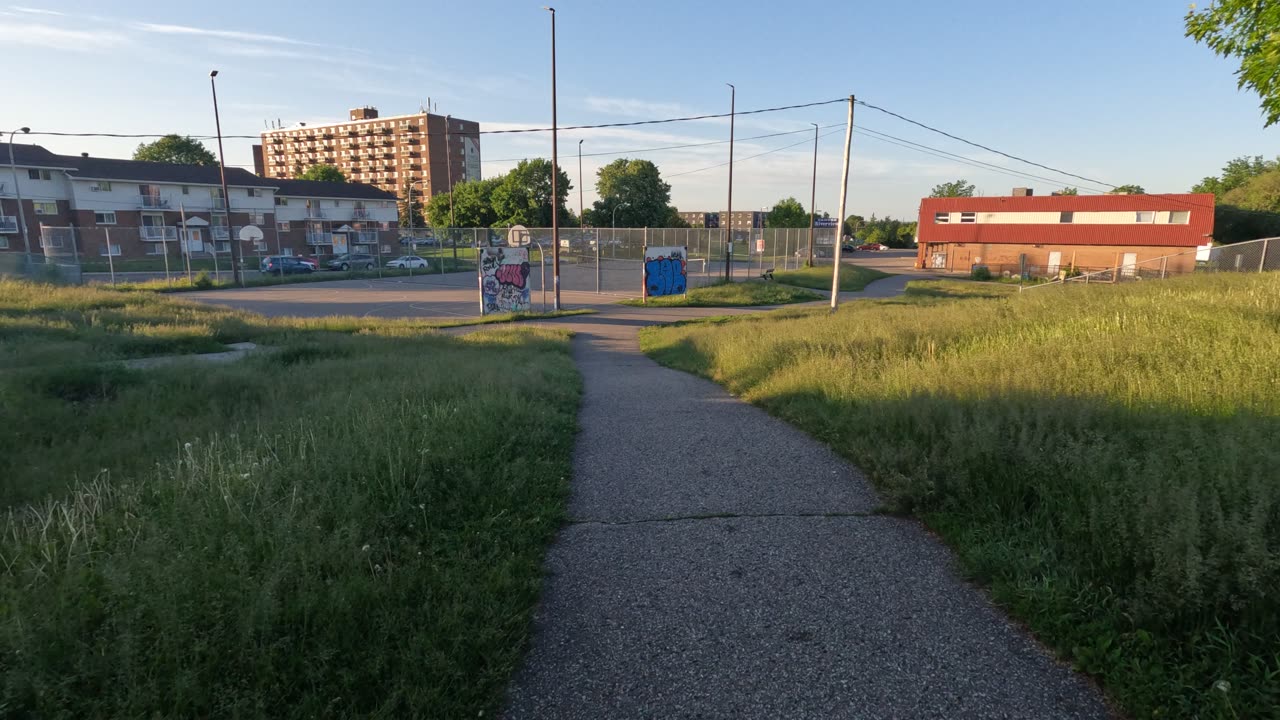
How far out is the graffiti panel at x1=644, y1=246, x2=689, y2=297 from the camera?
29.9m

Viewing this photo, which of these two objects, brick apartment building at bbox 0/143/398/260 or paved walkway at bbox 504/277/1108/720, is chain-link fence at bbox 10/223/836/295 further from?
paved walkway at bbox 504/277/1108/720

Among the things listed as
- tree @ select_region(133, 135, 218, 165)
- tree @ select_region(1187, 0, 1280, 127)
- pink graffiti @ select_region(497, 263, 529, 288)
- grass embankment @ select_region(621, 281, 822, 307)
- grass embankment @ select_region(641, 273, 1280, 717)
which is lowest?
grass embankment @ select_region(621, 281, 822, 307)

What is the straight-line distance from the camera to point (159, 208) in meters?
56.3

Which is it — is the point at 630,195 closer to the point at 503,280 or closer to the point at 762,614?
the point at 503,280

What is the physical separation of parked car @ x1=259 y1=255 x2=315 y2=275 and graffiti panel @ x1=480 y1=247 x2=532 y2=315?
2620 centimetres

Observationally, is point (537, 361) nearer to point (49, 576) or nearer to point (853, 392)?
point (853, 392)

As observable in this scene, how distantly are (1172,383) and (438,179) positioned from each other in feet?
414

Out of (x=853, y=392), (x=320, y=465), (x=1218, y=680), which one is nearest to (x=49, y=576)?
(x=320, y=465)

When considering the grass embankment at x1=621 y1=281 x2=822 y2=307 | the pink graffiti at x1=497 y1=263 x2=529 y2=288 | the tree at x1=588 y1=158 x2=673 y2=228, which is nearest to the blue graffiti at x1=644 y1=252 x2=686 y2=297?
the grass embankment at x1=621 y1=281 x2=822 y2=307

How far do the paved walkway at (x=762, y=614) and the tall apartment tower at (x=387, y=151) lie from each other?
117443 mm

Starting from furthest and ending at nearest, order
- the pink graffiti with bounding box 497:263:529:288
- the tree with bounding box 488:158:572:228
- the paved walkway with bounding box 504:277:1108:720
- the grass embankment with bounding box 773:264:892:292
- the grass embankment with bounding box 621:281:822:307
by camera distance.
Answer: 1. the tree with bounding box 488:158:572:228
2. the grass embankment with bounding box 773:264:892:292
3. the grass embankment with bounding box 621:281:822:307
4. the pink graffiti with bounding box 497:263:529:288
5. the paved walkway with bounding box 504:277:1108:720

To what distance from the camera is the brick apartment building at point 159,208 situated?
166ft

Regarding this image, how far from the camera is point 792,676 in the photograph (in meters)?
3.20

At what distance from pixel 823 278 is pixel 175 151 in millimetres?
92811
